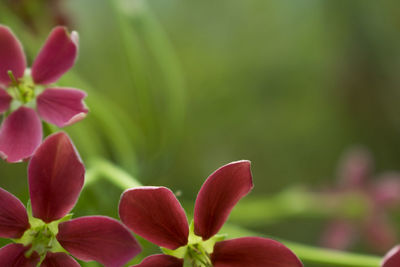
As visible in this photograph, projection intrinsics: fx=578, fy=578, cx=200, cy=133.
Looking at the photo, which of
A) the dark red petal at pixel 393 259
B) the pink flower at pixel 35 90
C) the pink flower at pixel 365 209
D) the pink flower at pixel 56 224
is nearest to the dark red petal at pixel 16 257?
the pink flower at pixel 56 224

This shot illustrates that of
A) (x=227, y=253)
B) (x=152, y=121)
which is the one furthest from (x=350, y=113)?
(x=227, y=253)

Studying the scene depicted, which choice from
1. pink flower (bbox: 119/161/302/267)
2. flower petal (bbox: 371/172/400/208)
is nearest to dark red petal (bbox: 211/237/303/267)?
pink flower (bbox: 119/161/302/267)

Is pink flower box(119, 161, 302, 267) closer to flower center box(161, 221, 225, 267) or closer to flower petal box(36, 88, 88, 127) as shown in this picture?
flower center box(161, 221, 225, 267)

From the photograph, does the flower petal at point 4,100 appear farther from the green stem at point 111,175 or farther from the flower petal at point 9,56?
the green stem at point 111,175

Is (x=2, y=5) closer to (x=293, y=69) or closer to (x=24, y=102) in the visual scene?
(x=24, y=102)

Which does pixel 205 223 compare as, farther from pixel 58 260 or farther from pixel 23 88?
pixel 23 88

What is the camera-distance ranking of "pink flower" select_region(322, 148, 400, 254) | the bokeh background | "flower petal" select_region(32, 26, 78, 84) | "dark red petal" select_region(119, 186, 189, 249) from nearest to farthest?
1. "dark red petal" select_region(119, 186, 189, 249)
2. "flower petal" select_region(32, 26, 78, 84)
3. "pink flower" select_region(322, 148, 400, 254)
4. the bokeh background
